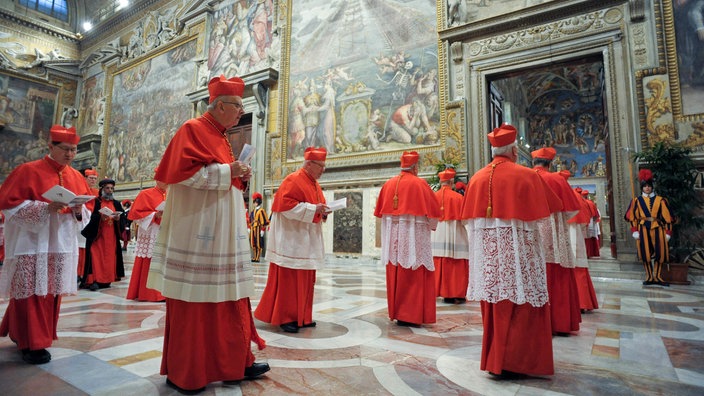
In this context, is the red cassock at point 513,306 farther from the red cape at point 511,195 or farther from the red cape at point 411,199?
the red cape at point 411,199

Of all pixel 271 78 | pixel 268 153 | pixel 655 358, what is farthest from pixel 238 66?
pixel 655 358

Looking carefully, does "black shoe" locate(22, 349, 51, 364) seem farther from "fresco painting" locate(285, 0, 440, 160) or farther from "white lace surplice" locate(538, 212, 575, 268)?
"fresco painting" locate(285, 0, 440, 160)

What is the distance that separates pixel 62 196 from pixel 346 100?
1018cm

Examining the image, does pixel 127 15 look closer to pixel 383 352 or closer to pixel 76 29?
pixel 76 29

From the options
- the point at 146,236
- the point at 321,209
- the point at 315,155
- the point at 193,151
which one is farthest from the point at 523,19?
the point at 193,151

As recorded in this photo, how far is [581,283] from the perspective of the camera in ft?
15.3

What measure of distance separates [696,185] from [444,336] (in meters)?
7.24

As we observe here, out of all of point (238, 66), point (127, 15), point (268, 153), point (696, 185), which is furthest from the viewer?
point (127, 15)

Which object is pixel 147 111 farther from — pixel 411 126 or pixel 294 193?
pixel 294 193

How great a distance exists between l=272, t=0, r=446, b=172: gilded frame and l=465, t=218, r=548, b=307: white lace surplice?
26.4 feet

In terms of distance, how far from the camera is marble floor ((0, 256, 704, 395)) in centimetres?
231

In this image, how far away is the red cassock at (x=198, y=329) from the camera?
2.22m

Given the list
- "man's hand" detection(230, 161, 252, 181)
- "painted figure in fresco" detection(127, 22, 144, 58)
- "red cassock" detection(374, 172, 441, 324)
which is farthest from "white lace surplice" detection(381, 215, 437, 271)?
"painted figure in fresco" detection(127, 22, 144, 58)

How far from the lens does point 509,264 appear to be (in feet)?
8.45
